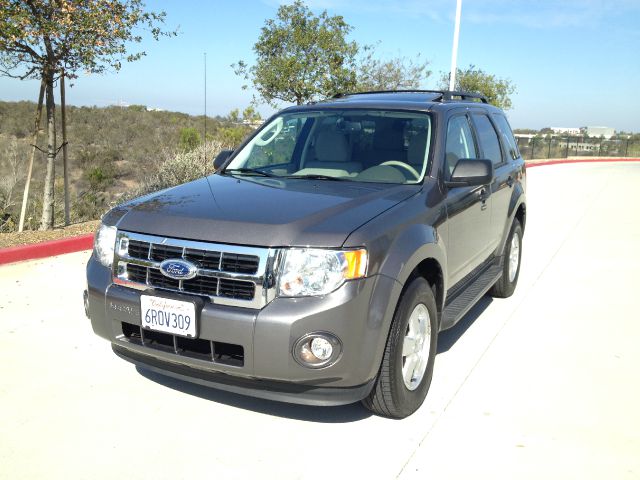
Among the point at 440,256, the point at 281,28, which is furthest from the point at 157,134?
the point at 440,256

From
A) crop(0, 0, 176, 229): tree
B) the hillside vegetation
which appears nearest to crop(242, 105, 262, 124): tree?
the hillside vegetation

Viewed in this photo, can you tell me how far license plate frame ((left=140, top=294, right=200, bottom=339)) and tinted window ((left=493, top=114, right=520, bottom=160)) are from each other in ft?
12.9

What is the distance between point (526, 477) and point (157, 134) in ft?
104

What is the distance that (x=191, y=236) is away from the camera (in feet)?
10.3

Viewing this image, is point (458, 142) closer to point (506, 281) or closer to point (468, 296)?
point (468, 296)

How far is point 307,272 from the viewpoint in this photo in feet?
9.77

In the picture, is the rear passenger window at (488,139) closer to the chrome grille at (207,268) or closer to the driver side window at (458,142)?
the driver side window at (458,142)

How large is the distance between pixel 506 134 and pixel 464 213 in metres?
2.21

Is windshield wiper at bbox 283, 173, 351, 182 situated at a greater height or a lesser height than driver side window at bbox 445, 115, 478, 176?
lesser

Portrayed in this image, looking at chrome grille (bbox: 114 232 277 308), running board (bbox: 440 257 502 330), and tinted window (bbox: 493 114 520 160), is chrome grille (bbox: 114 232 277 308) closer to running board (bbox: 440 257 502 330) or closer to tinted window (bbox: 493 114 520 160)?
running board (bbox: 440 257 502 330)

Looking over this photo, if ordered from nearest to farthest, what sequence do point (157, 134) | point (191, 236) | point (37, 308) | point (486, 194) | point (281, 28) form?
1. point (191, 236)
2. point (486, 194)
3. point (37, 308)
4. point (281, 28)
5. point (157, 134)

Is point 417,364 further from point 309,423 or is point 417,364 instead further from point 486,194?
point 486,194

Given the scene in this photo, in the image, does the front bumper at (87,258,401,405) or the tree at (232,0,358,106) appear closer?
the front bumper at (87,258,401,405)

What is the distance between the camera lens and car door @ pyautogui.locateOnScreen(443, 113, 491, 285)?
4164mm
